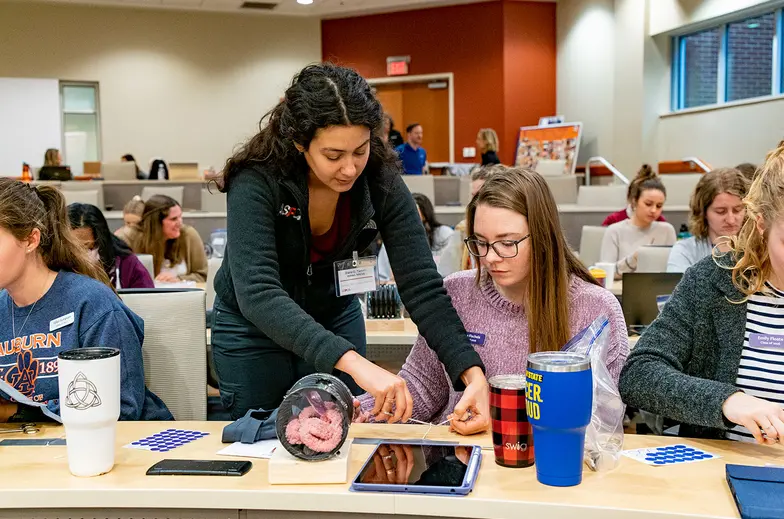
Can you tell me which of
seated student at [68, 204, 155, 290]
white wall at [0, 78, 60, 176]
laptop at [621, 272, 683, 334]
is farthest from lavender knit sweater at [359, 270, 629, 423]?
white wall at [0, 78, 60, 176]

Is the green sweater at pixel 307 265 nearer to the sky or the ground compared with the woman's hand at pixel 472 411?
nearer to the sky

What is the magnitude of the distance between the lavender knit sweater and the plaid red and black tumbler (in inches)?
17.8

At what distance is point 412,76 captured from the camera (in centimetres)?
1295

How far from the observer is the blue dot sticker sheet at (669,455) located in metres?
1.34

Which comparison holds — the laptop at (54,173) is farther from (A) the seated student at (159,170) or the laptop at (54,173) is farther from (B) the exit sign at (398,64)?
(B) the exit sign at (398,64)

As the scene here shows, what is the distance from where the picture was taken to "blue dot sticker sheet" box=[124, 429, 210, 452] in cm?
147

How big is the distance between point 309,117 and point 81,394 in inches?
27.5

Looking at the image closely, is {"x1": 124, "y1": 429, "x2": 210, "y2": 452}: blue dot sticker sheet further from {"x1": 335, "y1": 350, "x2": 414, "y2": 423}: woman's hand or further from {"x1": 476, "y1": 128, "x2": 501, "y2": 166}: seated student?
{"x1": 476, "y1": 128, "x2": 501, "y2": 166}: seated student

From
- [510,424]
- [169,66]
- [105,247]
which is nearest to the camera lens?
[510,424]

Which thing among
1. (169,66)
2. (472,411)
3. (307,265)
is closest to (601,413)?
(472,411)

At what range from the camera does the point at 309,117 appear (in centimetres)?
162

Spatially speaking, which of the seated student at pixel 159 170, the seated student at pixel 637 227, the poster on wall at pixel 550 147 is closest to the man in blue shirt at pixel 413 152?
the poster on wall at pixel 550 147

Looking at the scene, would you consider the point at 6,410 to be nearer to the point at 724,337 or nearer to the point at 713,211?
the point at 724,337

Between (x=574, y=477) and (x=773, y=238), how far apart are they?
1.83ft
